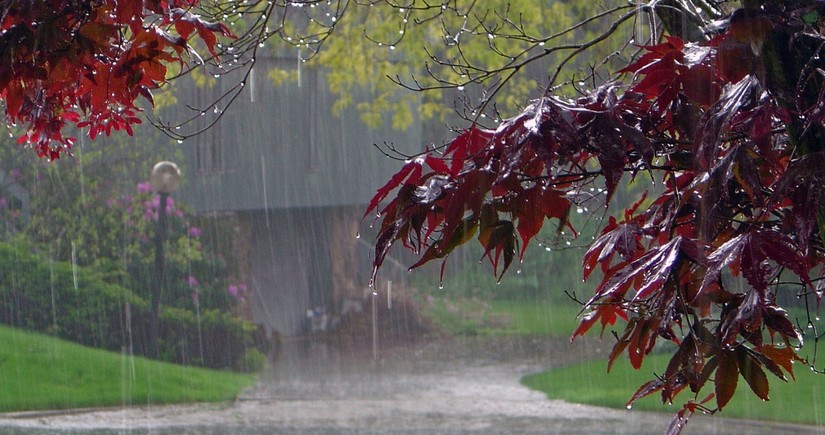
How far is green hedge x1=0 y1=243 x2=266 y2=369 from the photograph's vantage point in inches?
513

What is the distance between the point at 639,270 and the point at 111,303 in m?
12.6

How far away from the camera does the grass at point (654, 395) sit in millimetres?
10039

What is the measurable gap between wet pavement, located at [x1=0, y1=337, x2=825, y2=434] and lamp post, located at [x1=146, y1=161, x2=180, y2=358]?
1644mm

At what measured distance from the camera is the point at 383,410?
10469 mm

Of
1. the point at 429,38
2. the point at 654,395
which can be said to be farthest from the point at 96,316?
the point at 654,395

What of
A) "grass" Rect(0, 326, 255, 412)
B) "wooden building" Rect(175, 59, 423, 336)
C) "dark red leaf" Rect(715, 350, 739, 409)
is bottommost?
"grass" Rect(0, 326, 255, 412)

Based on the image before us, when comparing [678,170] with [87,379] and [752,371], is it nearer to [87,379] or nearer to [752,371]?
[752,371]

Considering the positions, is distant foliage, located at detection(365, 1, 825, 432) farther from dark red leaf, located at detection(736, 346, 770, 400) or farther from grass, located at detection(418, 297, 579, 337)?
grass, located at detection(418, 297, 579, 337)

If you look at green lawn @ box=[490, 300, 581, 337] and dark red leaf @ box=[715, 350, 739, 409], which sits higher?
dark red leaf @ box=[715, 350, 739, 409]

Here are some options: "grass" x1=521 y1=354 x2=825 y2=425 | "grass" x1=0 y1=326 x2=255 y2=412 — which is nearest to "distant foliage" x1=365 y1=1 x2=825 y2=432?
"grass" x1=521 y1=354 x2=825 y2=425

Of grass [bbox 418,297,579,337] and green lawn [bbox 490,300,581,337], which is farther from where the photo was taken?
green lawn [bbox 490,300,581,337]

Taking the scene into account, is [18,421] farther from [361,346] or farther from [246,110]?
[246,110]

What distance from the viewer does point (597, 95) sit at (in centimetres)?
218

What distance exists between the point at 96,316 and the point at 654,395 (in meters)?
7.78
